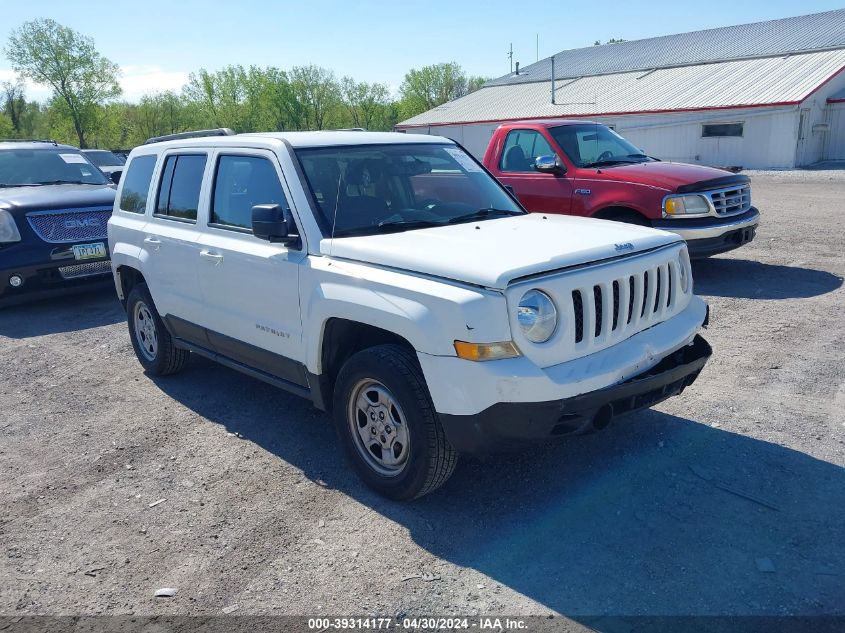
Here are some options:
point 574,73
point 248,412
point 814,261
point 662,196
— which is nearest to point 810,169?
point 574,73

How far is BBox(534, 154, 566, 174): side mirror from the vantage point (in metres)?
8.38

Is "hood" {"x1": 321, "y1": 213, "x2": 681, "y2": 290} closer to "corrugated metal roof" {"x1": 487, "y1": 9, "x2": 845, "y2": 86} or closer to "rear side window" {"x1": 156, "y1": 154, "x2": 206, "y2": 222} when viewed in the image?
"rear side window" {"x1": 156, "y1": 154, "x2": 206, "y2": 222}

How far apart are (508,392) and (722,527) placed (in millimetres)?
1326

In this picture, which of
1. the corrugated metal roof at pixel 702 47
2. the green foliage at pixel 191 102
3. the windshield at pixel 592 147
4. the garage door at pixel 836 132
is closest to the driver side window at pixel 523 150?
the windshield at pixel 592 147

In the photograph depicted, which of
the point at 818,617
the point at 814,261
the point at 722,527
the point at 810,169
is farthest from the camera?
the point at 810,169

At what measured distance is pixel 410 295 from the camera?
3.51m

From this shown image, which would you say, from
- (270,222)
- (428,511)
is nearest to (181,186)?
(270,222)

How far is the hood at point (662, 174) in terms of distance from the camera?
8109 millimetres

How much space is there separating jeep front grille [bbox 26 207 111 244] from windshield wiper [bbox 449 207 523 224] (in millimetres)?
6254

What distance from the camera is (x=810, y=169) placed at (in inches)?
1100

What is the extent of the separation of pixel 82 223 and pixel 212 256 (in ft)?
16.9

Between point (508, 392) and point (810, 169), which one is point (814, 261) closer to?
point (508, 392)

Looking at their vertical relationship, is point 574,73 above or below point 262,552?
above

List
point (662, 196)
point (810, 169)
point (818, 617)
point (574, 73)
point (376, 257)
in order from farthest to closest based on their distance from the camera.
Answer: point (574, 73), point (810, 169), point (662, 196), point (376, 257), point (818, 617)
